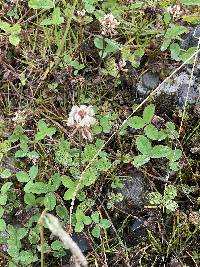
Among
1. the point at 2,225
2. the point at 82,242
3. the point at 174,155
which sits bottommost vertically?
the point at 82,242

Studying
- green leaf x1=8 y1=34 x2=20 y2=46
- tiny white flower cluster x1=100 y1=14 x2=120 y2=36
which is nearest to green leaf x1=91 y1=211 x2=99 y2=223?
tiny white flower cluster x1=100 y1=14 x2=120 y2=36

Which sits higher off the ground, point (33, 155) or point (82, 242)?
point (33, 155)

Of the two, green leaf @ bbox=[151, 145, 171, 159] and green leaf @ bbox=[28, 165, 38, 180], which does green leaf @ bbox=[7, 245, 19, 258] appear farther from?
green leaf @ bbox=[151, 145, 171, 159]

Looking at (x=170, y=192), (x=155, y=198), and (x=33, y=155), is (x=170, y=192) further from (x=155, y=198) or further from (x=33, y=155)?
(x=33, y=155)

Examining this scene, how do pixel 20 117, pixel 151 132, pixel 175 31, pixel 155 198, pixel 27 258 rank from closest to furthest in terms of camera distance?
1. pixel 27 258
2. pixel 155 198
3. pixel 151 132
4. pixel 20 117
5. pixel 175 31

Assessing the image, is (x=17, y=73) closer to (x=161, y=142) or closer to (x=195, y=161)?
(x=161, y=142)

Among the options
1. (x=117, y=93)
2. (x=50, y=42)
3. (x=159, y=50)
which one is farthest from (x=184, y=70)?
(x=50, y=42)

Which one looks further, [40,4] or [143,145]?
[40,4]

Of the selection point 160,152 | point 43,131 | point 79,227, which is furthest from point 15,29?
point 79,227
